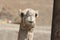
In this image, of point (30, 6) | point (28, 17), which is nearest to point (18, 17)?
point (30, 6)

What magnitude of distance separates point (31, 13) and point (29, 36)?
177mm

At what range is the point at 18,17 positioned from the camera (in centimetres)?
392

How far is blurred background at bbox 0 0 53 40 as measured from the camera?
3.64m

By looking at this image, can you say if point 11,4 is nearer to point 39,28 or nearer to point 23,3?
point 23,3

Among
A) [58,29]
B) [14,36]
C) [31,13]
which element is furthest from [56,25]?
[31,13]

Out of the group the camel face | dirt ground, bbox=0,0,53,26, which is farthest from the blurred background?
the camel face

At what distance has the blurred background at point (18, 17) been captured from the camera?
11.9ft

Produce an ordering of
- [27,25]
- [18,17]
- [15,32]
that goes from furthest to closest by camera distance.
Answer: [18,17] < [15,32] < [27,25]

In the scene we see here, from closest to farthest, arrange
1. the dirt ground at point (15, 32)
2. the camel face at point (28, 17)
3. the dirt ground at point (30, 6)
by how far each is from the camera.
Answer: the camel face at point (28, 17), the dirt ground at point (15, 32), the dirt ground at point (30, 6)

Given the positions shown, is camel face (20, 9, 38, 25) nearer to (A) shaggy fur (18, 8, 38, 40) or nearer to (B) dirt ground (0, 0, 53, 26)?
(A) shaggy fur (18, 8, 38, 40)

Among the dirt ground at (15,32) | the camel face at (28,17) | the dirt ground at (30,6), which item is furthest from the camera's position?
the dirt ground at (30,6)

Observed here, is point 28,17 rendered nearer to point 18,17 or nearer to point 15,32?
point 15,32

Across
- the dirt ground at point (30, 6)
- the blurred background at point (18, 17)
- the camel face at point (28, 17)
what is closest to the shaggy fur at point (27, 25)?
the camel face at point (28, 17)

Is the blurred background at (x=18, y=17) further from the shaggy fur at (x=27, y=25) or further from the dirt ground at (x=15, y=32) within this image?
the shaggy fur at (x=27, y=25)
